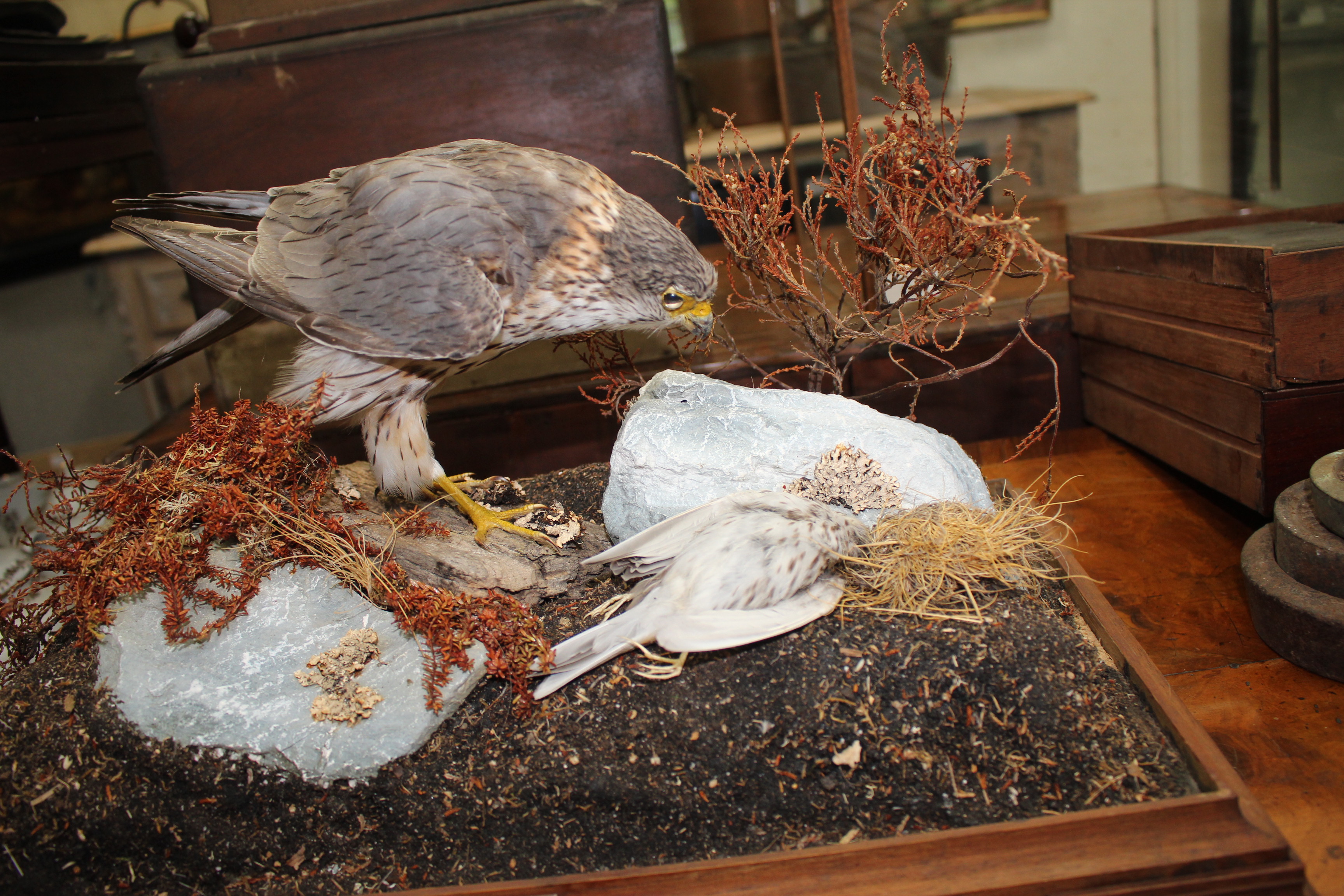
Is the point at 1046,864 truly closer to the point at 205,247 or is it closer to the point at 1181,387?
the point at 1181,387

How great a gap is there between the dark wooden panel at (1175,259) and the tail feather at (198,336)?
7.14 ft

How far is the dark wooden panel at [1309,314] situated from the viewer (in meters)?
1.72

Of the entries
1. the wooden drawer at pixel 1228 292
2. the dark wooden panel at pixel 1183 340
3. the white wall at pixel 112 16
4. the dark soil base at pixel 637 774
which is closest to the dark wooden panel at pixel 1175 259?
the wooden drawer at pixel 1228 292

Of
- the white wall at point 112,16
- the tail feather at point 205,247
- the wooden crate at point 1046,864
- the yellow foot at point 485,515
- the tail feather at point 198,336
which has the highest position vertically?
the white wall at point 112,16

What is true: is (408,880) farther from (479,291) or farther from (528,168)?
(528,168)

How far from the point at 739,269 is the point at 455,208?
711mm

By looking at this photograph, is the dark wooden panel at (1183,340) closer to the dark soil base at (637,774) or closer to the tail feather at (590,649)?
the dark soil base at (637,774)

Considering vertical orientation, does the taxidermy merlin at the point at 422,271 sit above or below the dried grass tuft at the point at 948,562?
above

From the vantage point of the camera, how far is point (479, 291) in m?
1.63

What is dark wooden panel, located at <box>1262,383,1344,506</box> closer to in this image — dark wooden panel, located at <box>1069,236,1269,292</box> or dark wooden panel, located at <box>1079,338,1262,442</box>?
dark wooden panel, located at <box>1079,338,1262,442</box>

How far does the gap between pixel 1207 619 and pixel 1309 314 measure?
27.0 inches

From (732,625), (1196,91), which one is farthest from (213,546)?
(1196,91)

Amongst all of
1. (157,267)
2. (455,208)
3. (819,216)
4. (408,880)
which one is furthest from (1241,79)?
(157,267)

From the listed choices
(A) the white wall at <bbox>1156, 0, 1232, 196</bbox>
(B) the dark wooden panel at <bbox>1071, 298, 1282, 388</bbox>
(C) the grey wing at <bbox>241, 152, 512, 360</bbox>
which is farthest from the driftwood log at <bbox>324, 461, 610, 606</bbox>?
(A) the white wall at <bbox>1156, 0, 1232, 196</bbox>
